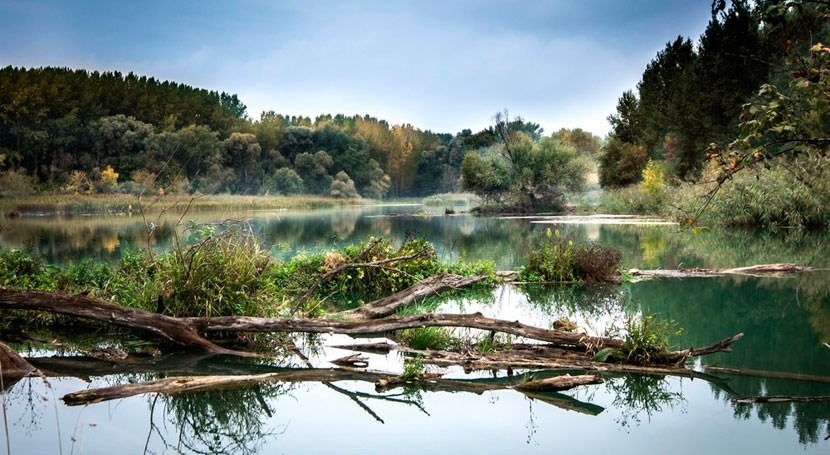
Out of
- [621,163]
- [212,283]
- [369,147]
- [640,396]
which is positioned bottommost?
[640,396]

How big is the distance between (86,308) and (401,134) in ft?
306

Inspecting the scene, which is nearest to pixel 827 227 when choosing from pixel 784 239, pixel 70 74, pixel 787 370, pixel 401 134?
pixel 784 239

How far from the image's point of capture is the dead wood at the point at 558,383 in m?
5.60

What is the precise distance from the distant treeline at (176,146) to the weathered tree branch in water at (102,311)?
96.2 ft

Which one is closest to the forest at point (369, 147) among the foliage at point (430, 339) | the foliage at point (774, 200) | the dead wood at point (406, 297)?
the foliage at point (774, 200)

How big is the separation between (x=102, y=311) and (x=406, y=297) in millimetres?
4078

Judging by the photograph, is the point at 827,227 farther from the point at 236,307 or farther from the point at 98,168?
the point at 98,168

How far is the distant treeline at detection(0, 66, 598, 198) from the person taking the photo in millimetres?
51000

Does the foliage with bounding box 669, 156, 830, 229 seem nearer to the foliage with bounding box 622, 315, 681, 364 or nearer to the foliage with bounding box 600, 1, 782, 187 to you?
the foliage with bounding box 600, 1, 782, 187

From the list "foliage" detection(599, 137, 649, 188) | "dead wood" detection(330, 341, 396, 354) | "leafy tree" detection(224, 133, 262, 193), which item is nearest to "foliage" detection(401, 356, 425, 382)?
"dead wood" detection(330, 341, 396, 354)

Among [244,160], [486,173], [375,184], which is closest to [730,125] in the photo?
[486,173]

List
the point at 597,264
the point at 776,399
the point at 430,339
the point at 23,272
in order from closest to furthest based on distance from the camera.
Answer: the point at 776,399, the point at 430,339, the point at 23,272, the point at 597,264

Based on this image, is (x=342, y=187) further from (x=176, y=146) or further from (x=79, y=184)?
(x=176, y=146)

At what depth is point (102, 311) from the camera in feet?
22.2
